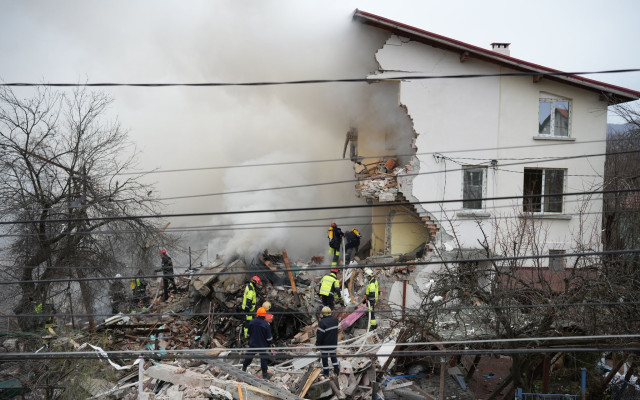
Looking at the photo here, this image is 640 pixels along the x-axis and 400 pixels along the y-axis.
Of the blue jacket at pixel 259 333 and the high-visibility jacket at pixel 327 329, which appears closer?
the high-visibility jacket at pixel 327 329

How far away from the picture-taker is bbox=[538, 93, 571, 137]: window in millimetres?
17547

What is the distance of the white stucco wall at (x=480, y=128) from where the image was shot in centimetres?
1697

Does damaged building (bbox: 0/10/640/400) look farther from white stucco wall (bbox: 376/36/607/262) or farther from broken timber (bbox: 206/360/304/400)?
broken timber (bbox: 206/360/304/400)

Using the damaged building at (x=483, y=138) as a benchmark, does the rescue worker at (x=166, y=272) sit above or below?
below

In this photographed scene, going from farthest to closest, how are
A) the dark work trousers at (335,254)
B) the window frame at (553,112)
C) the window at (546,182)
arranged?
1. the window at (546,182)
2. the window frame at (553,112)
3. the dark work trousers at (335,254)

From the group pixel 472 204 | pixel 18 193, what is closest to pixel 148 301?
pixel 18 193

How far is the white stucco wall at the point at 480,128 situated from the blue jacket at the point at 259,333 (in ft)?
24.4

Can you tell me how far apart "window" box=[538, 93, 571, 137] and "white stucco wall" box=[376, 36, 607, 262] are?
0.21 m

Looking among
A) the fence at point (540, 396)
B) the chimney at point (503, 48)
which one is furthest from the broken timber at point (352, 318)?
the chimney at point (503, 48)

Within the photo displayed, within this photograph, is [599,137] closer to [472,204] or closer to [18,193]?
[472,204]

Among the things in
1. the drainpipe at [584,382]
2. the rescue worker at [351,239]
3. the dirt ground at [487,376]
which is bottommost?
the dirt ground at [487,376]

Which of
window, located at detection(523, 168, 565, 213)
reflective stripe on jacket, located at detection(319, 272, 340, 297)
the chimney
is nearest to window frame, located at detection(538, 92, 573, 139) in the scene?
window, located at detection(523, 168, 565, 213)

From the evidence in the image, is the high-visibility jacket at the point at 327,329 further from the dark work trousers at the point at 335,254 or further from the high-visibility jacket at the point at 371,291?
the dark work trousers at the point at 335,254

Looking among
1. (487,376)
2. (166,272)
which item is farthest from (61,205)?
(487,376)
